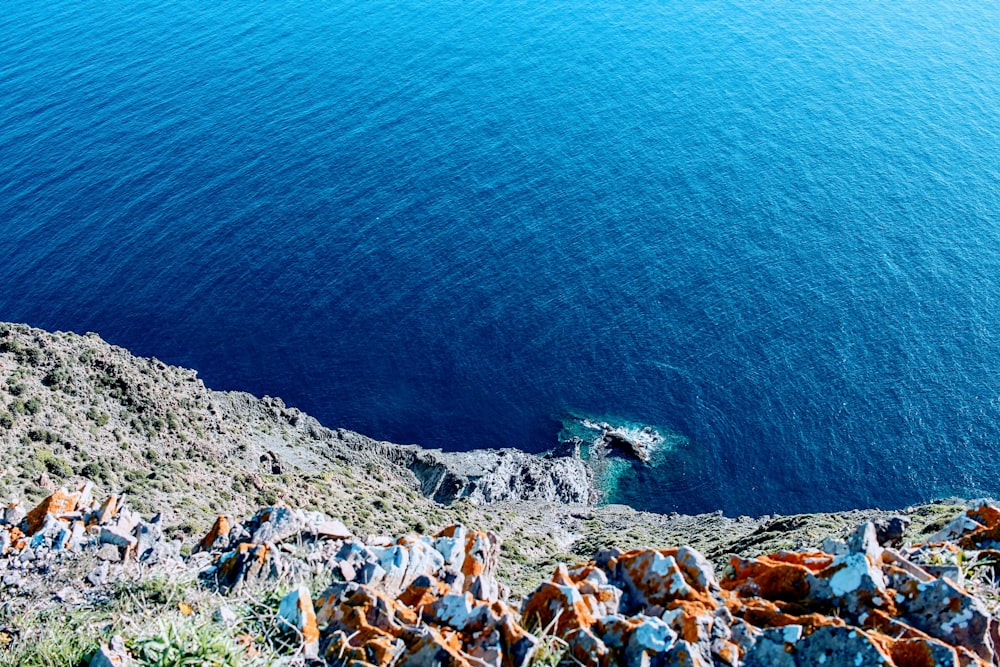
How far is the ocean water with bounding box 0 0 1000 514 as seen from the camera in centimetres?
7844

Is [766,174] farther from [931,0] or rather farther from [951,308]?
[931,0]

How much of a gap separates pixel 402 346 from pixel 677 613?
72426 millimetres

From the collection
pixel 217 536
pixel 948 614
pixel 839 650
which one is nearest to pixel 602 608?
pixel 839 650

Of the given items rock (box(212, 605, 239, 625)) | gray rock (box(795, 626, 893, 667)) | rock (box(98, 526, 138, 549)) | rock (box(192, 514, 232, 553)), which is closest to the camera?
gray rock (box(795, 626, 893, 667))

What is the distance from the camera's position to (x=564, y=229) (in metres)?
99.4

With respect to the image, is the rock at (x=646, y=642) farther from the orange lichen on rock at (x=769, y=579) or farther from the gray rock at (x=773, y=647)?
the orange lichen on rock at (x=769, y=579)

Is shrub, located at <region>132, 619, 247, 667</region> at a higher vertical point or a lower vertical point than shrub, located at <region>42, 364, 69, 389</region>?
higher

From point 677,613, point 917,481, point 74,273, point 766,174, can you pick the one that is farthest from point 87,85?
point 677,613

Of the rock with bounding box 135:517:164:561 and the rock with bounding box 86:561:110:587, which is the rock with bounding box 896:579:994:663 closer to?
the rock with bounding box 86:561:110:587

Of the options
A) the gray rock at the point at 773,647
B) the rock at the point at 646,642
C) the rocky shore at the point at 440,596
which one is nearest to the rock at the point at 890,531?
the rocky shore at the point at 440,596

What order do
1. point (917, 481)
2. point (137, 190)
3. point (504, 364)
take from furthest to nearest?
point (137, 190), point (504, 364), point (917, 481)

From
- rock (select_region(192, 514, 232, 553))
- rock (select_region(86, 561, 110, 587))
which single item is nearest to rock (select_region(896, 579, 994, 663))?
rock (select_region(192, 514, 232, 553))

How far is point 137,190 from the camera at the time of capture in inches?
4109

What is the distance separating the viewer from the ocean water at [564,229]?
78.4 meters
